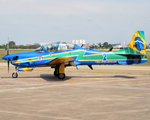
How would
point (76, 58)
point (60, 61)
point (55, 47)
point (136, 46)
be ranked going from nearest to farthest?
→ 1. point (60, 61)
2. point (55, 47)
3. point (76, 58)
4. point (136, 46)

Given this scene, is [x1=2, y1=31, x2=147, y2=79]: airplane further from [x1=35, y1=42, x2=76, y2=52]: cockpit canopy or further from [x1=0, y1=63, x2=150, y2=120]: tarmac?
[x1=0, y1=63, x2=150, y2=120]: tarmac

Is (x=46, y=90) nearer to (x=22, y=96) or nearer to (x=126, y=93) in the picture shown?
(x=22, y=96)

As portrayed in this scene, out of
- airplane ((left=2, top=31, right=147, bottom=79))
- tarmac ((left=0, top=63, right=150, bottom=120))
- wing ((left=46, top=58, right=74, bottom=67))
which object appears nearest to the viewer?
tarmac ((left=0, top=63, right=150, bottom=120))

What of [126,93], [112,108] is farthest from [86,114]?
[126,93]

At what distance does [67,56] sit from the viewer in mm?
15945

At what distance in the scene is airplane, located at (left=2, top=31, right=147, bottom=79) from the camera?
51.6 ft

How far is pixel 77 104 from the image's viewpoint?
8766mm

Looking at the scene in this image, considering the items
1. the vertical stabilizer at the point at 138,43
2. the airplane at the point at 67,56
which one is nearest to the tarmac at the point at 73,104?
the airplane at the point at 67,56

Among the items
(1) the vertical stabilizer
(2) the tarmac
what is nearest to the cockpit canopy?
(2) the tarmac

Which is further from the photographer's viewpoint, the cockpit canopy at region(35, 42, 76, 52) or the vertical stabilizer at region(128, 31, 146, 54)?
the vertical stabilizer at region(128, 31, 146, 54)

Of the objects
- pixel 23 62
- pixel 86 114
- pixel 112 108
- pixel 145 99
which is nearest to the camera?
pixel 86 114

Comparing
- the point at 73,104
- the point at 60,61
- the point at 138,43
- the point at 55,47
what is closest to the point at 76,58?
the point at 60,61

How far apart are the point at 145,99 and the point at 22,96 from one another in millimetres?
5935

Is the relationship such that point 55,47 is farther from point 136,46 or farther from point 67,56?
point 136,46
